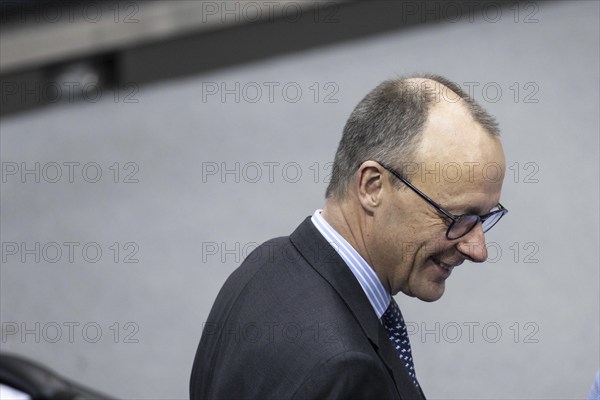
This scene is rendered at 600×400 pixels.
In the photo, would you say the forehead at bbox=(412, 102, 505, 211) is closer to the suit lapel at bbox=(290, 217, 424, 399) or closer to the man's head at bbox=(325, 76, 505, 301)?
the man's head at bbox=(325, 76, 505, 301)

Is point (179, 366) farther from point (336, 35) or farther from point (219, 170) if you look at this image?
point (336, 35)

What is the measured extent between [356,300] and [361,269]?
6cm

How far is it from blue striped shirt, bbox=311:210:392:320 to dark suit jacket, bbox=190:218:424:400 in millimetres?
14

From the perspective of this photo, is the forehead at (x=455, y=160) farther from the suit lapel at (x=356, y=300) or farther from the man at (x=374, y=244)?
the suit lapel at (x=356, y=300)

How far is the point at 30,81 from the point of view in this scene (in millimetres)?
4621

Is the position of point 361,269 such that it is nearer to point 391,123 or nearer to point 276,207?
point 391,123

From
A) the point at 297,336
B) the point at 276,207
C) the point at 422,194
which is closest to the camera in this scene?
the point at 297,336

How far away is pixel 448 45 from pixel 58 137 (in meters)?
1.56

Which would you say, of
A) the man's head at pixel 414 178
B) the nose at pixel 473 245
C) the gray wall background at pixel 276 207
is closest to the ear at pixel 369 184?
the man's head at pixel 414 178

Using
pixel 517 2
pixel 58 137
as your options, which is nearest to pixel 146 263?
pixel 58 137

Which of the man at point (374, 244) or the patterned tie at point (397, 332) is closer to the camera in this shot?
the man at point (374, 244)

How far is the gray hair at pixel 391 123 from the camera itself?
1.43m

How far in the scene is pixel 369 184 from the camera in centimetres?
145

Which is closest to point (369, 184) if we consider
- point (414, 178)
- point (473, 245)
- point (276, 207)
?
point (414, 178)
